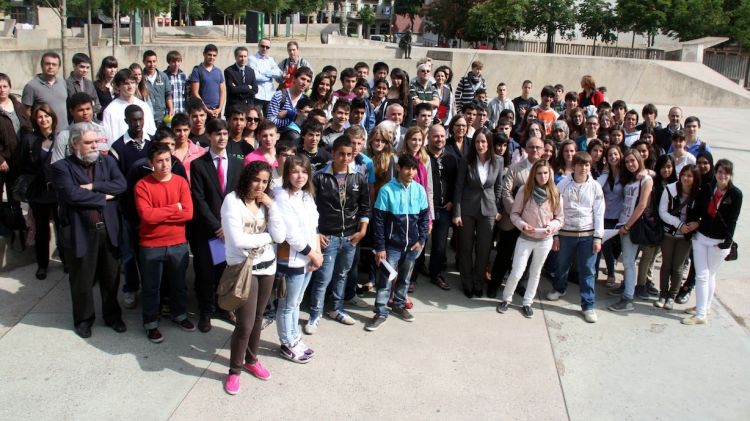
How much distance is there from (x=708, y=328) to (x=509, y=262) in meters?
1.95

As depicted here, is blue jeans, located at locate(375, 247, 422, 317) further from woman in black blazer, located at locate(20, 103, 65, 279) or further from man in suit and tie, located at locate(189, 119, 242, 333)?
woman in black blazer, located at locate(20, 103, 65, 279)

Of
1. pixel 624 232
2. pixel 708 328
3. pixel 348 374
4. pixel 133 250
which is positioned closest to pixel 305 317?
pixel 348 374

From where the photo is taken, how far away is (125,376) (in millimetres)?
4637

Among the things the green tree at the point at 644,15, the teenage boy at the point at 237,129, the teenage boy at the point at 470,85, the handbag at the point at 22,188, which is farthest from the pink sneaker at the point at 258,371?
the green tree at the point at 644,15

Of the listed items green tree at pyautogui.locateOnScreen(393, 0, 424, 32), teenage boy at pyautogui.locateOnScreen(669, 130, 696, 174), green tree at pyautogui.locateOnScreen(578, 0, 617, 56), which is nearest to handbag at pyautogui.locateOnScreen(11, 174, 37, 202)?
teenage boy at pyautogui.locateOnScreen(669, 130, 696, 174)

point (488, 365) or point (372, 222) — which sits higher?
point (372, 222)

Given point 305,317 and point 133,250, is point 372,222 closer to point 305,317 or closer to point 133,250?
point 305,317

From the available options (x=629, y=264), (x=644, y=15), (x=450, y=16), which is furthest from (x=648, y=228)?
(x=450, y=16)

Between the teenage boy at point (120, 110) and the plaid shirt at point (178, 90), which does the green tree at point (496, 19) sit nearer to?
the plaid shirt at point (178, 90)

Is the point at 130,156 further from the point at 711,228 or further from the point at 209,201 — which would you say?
the point at 711,228

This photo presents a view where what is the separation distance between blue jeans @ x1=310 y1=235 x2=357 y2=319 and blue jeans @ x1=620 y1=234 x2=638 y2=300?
2785 mm

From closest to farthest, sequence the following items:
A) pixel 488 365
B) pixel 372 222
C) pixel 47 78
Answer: pixel 488 365, pixel 372 222, pixel 47 78

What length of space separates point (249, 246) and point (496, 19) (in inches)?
1438

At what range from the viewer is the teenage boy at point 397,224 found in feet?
18.0
